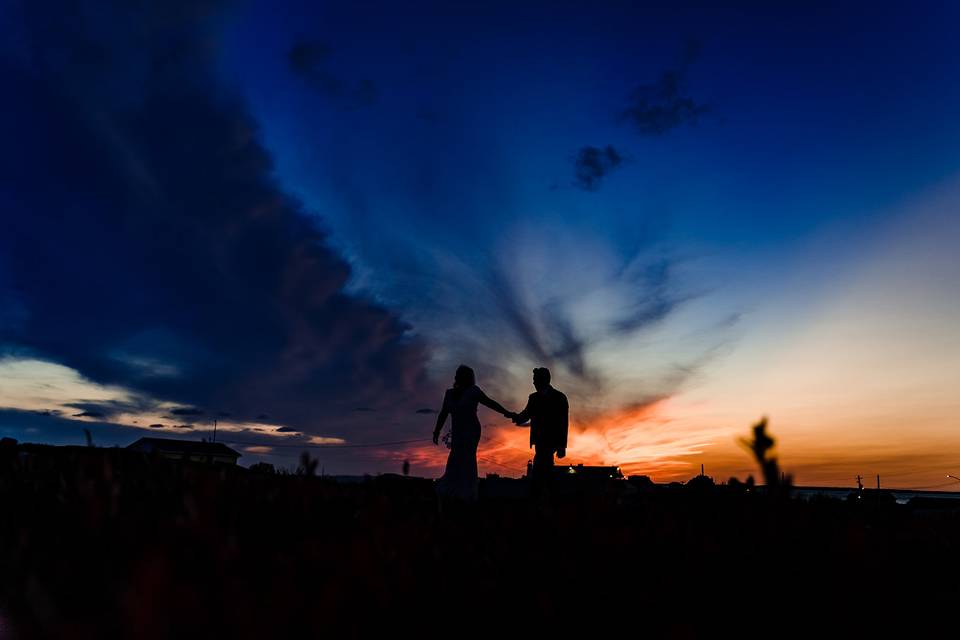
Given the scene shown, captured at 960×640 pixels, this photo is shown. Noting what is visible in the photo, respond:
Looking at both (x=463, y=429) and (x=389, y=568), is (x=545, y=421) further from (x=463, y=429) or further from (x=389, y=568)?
(x=389, y=568)

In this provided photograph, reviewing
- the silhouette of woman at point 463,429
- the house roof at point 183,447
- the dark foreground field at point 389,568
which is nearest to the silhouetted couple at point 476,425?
the silhouette of woman at point 463,429

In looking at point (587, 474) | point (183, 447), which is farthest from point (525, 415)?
point (183, 447)

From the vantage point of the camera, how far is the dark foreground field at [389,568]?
6.21 ft

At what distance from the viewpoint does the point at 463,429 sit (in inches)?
535

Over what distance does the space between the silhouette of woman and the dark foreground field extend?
8.52 meters

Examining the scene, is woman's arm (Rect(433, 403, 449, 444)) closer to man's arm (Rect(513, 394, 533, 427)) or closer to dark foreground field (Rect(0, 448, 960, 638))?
man's arm (Rect(513, 394, 533, 427))

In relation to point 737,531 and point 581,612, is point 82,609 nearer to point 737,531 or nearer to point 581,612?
point 581,612

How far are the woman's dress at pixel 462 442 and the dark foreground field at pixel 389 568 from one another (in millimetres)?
8598

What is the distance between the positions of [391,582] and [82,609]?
3.16 feet

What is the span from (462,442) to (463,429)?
0.27m

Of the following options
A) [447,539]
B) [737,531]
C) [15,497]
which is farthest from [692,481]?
[15,497]

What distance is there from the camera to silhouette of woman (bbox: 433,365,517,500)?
43.8ft

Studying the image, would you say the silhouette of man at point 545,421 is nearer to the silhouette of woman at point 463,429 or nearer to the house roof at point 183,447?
the silhouette of woman at point 463,429

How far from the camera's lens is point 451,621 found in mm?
2422
